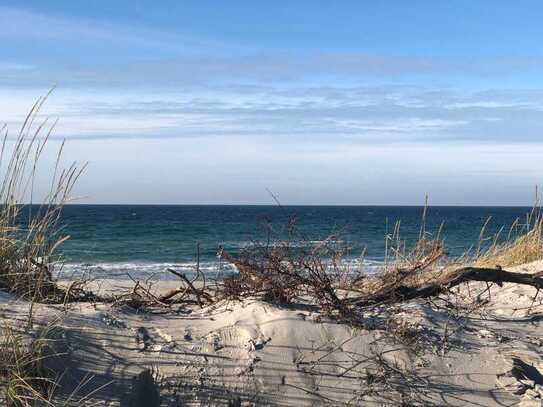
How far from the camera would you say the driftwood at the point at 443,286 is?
4.66m

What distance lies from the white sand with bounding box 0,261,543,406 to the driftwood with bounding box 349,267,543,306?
0.19m

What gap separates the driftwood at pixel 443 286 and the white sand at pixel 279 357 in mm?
186

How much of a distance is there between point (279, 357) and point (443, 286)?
1416mm

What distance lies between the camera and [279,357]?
156 inches

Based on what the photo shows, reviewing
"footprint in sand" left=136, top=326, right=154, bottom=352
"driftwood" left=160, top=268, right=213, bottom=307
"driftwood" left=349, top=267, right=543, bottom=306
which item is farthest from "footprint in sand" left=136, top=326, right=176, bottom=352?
"driftwood" left=349, top=267, right=543, bottom=306

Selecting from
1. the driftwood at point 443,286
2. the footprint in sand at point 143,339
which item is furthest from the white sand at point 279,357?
the driftwood at point 443,286

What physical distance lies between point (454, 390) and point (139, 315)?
1.93 meters

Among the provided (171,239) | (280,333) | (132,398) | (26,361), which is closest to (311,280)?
(280,333)

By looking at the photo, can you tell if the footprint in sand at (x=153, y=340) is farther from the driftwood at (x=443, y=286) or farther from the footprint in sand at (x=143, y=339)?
the driftwood at (x=443, y=286)

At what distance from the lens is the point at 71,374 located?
369 centimetres

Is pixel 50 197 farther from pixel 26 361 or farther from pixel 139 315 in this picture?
pixel 26 361

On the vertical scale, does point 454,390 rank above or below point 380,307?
below

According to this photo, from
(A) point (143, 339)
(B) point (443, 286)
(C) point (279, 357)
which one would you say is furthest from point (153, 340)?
(B) point (443, 286)

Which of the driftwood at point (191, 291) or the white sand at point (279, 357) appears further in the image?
the driftwood at point (191, 291)
